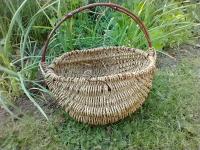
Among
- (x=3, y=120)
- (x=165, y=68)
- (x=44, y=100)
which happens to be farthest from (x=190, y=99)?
(x=3, y=120)

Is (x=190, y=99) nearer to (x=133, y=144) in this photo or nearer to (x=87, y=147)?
(x=133, y=144)

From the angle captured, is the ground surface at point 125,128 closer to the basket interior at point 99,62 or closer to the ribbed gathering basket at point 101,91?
the ribbed gathering basket at point 101,91

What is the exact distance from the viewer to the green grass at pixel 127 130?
1786 millimetres

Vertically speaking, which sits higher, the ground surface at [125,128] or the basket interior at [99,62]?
the basket interior at [99,62]

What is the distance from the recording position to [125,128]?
1858mm

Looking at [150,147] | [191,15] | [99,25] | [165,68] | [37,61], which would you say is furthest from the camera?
[191,15]

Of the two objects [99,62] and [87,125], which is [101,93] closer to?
[87,125]

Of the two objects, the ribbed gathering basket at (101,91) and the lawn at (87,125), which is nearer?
the ribbed gathering basket at (101,91)

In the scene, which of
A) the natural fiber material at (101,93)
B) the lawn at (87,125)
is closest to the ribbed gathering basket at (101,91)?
the natural fiber material at (101,93)

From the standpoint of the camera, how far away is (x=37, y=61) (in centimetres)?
216

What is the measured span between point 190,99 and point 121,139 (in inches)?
21.1

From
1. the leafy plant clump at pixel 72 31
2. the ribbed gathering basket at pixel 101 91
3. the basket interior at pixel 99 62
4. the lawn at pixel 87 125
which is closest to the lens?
the ribbed gathering basket at pixel 101 91

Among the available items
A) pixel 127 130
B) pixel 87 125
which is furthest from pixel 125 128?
pixel 87 125

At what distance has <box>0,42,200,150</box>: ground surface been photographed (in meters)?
1.79
